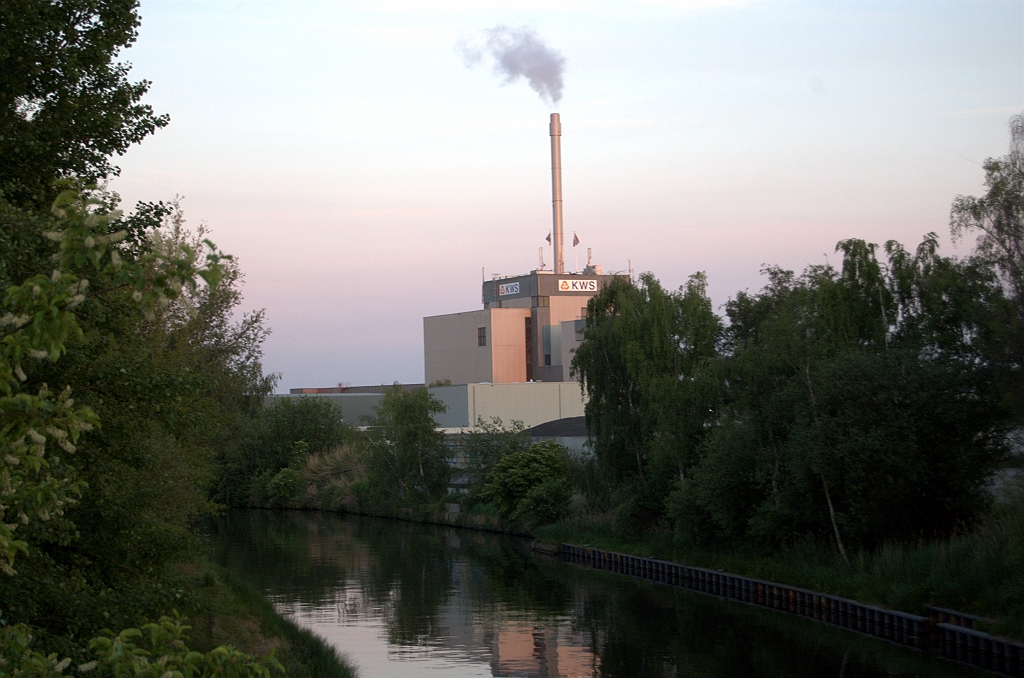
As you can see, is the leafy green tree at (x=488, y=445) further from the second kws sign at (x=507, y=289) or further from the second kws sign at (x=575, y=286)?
the second kws sign at (x=507, y=289)

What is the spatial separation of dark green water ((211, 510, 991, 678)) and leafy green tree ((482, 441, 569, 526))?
2.16 meters

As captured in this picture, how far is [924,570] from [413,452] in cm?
3882

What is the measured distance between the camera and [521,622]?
3212 centimetres

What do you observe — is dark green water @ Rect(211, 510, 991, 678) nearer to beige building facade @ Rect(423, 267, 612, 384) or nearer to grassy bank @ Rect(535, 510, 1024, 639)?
grassy bank @ Rect(535, 510, 1024, 639)

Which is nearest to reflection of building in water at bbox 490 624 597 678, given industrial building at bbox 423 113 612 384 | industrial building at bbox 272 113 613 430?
industrial building at bbox 272 113 613 430

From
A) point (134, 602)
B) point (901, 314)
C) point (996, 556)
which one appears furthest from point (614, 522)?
point (134, 602)

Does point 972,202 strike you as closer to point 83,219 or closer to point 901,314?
point 901,314

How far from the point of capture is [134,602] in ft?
42.7

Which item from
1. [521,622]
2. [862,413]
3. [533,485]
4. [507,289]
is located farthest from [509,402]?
[862,413]

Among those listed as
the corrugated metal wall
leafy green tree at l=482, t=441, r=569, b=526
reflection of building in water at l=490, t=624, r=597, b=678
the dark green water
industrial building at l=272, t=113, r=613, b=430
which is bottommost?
reflection of building in water at l=490, t=624, r=597, b=678

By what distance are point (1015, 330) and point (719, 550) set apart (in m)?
14.6

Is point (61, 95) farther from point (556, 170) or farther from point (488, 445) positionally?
point (556, 170)

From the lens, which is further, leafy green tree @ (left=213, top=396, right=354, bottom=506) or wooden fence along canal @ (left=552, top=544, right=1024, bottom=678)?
leafy green tree @ (left=213, top=396, right=354, bottom=506)

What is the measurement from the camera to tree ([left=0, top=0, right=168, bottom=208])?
12867mm
